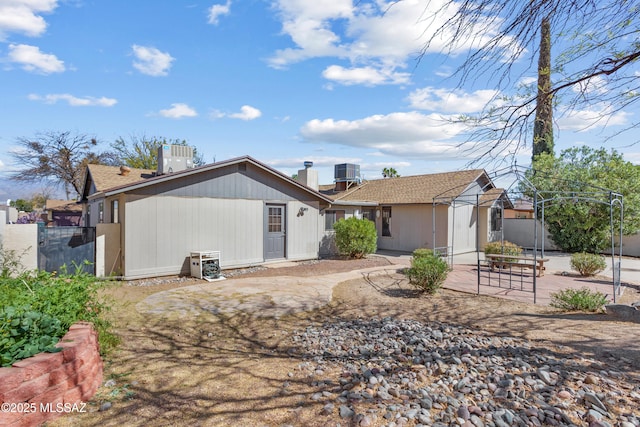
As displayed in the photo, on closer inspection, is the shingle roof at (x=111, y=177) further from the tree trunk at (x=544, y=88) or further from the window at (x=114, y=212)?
the tree trunk at (x=544, y=88)

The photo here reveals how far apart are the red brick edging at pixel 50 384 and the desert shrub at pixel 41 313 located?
150 millimetres

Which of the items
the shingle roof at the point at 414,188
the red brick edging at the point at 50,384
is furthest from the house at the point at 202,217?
the red brick edging at the point at 50,384

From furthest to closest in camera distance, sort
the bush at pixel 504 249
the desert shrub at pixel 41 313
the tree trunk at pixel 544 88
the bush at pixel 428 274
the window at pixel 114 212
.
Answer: the bush at pixel 504 249, the window at pixel 114 212, the bush at pixel 428 274, the tree trunk at pixel 544 88, the desert shrub at pixel 41 313

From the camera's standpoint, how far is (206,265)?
10.2 m

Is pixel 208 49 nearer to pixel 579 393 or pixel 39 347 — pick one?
pixel 39 347

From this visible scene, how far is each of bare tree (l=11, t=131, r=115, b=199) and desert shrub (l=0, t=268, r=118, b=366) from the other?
28.8 meters

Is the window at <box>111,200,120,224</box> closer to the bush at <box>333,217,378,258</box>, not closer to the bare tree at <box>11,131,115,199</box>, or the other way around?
the bush at <box>333,217,378,258</box>

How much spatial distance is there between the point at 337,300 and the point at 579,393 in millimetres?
5036

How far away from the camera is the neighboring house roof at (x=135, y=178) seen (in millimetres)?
9289

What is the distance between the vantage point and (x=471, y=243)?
1720cm

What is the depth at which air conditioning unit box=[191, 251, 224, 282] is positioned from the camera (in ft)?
33.0

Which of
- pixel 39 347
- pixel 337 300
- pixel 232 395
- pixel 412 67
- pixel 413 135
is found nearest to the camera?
pixel 39 347

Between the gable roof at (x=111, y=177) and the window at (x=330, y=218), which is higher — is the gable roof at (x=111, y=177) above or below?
above

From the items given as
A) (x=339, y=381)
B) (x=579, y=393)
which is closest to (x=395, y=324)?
(x=339, y=381)
